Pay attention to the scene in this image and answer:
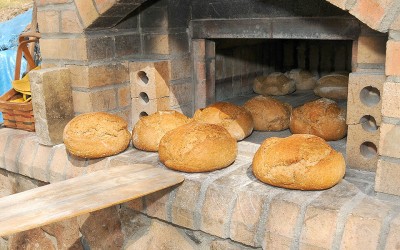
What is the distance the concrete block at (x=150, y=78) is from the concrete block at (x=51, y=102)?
356 millimetres

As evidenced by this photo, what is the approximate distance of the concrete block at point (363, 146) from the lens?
1.71 metres

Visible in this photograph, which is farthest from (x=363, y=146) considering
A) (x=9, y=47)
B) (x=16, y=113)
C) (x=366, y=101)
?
Answer: (x=9, y=47)

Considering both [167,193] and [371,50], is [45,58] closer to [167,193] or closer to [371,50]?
[167,193]

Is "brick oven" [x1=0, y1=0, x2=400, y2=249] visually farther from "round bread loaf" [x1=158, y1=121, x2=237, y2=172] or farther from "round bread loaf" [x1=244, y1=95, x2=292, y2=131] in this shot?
"round bread loaf" [x1=244, y1=95, x2=292, y2=131]

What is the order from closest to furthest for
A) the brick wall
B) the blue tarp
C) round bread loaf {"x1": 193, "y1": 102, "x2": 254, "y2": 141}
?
1. the brick wall
2. round bread loaf {"x1": 193, "y1": 102, "x2": 254, "y2": 141}
3. the blue tarp

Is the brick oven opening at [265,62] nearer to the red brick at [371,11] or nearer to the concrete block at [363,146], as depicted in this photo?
the concrete block at [363,146]

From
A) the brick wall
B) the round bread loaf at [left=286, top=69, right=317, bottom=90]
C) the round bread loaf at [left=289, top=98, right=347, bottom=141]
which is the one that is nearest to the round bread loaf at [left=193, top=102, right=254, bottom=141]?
the round bread loaf at [left=289, top=98, right=347, bottom=141]

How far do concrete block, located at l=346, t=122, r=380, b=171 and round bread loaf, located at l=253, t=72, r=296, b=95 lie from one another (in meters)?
1.38

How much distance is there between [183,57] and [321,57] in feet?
4.94

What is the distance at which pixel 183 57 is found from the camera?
2559 millimetres

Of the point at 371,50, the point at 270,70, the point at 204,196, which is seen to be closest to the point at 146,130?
the point at 204,196

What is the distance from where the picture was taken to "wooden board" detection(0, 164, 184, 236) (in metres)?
1.39

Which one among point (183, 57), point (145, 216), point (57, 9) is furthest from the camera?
point (183, 57)

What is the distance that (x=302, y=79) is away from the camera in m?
3.29
